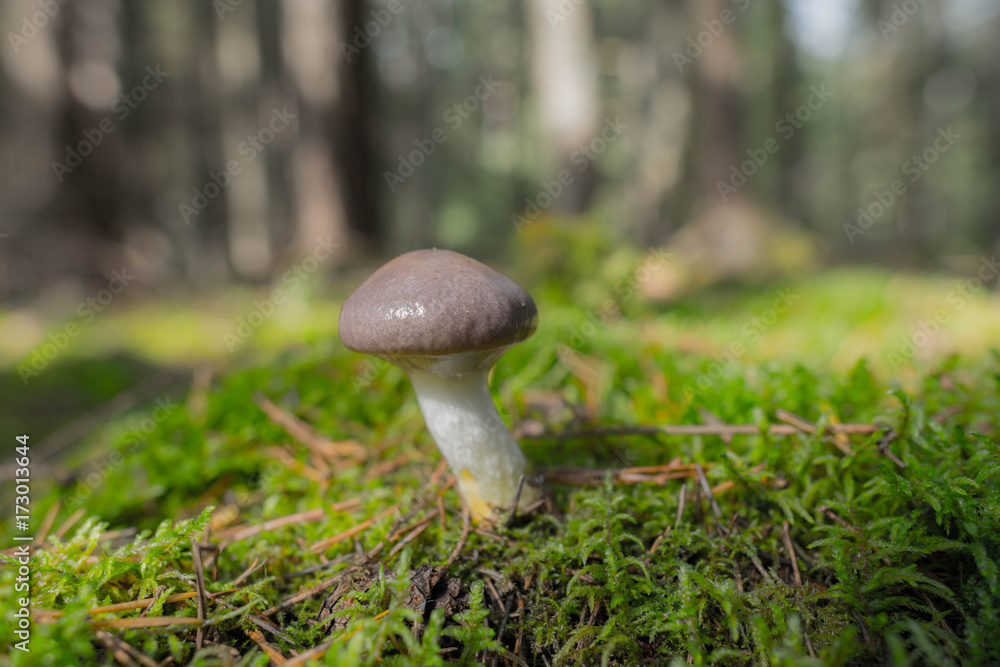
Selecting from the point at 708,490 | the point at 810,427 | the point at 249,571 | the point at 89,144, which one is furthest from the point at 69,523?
the point at 89,144

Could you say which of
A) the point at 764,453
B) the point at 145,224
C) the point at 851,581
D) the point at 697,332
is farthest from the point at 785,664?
the point at 145,224

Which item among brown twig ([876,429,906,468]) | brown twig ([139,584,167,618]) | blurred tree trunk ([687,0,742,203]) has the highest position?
blurred tree trunk ([687,0,742,203])

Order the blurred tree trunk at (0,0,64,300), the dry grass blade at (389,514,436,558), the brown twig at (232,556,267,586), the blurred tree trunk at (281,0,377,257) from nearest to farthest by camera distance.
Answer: the brown twig at (232,556,267,586)
the dry grass blade at (389,514,436,558)
the blurred tree trunk at (0,0,64,300)
the blurred tree trunk at (281,0,377,257)

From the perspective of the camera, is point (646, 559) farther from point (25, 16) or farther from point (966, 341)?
point (25, 16)

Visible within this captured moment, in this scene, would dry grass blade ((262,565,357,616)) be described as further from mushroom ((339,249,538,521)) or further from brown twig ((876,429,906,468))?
brown twig ((876,429,906,468))

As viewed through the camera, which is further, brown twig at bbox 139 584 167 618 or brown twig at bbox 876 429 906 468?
brown twig at bbox 876 429 906 468

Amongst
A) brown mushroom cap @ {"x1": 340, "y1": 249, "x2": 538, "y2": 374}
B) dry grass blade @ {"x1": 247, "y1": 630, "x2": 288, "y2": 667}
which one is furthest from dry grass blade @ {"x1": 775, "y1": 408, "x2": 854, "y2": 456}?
dry grass blade @ {"x1": 247, "y1": 630, "x2": 288, "y2": 667}
